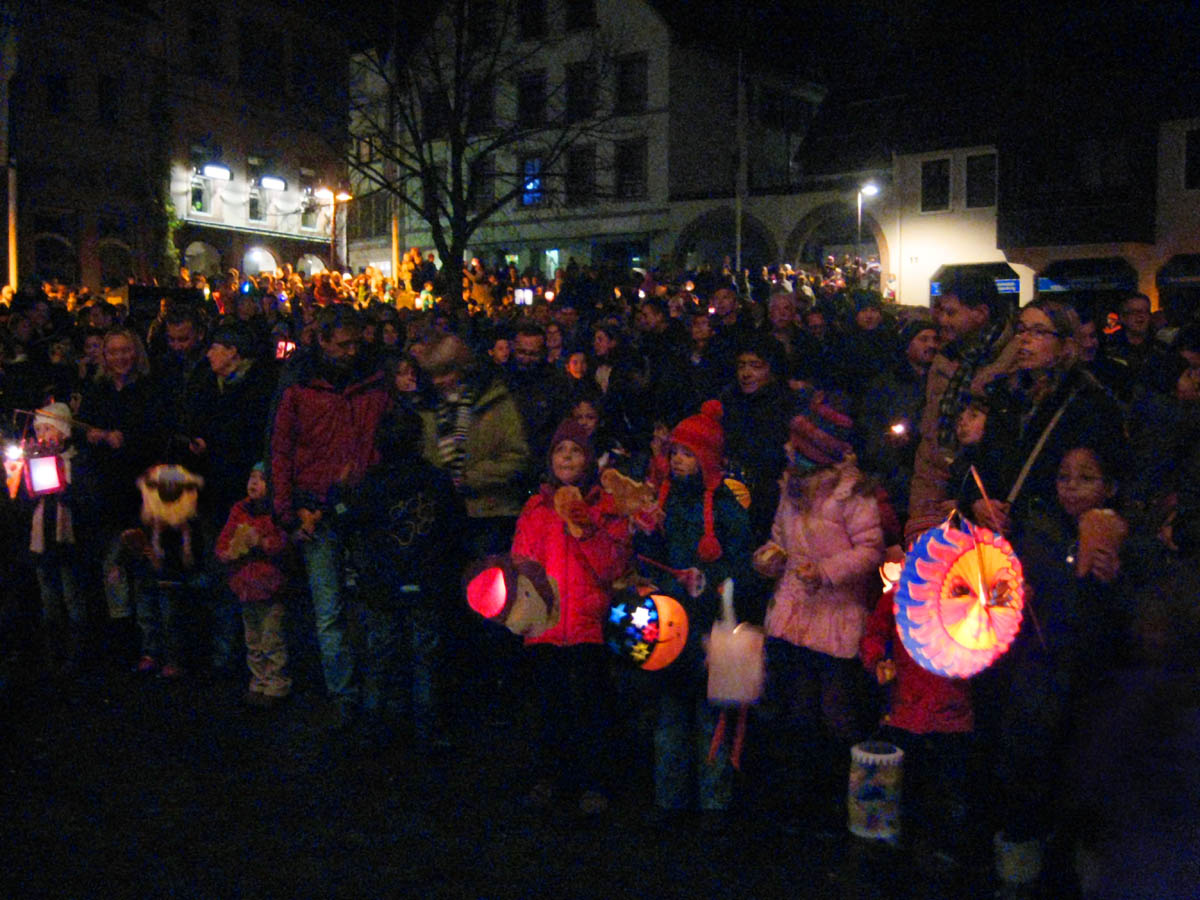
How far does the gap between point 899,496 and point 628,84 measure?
3792 centimetres

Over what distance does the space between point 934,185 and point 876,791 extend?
3384 centimetres

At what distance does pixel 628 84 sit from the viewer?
42.9 metres

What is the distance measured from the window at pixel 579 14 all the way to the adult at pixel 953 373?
38.9 meters

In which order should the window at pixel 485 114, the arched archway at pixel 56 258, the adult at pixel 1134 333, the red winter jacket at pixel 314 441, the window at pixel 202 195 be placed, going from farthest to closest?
the window at pixel 485 114 < the window at pixel 202 195 < the arched archway at pixel 56 258 < the adult at pixel 1134 333 < the red winter jacket at pixel 314 441

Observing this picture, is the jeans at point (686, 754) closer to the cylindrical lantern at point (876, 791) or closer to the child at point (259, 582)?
the cylindrical lantern at point (876, 791)

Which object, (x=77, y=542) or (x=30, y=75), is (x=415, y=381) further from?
(x=30, y=75)

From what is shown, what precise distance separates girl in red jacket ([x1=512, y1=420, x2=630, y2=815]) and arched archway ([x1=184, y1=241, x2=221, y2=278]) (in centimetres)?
3862

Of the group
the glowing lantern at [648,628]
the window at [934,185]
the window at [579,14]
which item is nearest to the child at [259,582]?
the glowing lantern at [648,628]

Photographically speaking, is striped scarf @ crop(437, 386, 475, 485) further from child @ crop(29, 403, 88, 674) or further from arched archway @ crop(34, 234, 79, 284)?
arched archway @ crop(34, 234, 79, 284)

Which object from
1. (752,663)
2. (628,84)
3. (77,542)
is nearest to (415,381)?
(77,542)

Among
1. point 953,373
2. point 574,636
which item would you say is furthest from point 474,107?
point 574,636

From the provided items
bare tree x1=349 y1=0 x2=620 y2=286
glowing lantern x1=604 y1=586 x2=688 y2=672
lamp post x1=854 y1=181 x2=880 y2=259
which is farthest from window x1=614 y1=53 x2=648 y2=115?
glowing lantern x1=604 y1=586 x2=688 y2=672

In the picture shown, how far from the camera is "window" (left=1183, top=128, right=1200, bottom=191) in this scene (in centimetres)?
3130

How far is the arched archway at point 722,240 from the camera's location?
38.8m
